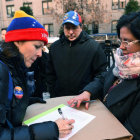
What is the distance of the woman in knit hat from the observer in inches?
37.7

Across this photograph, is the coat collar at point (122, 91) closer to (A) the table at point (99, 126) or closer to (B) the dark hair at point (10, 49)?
(A) the table at point (99, 126)

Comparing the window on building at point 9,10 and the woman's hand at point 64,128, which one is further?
the window on building at point 9,10

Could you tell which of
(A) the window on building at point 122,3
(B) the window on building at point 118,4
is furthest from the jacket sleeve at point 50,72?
(A) the window on building at point 122,3

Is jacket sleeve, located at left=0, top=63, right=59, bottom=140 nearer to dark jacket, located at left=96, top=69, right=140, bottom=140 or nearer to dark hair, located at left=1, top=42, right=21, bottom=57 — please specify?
dark hair, located at left=1, top=42, right=21, bottom=57

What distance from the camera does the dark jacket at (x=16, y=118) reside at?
3.07 ft

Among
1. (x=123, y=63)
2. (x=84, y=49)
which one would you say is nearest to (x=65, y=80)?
(x=84, y=49)

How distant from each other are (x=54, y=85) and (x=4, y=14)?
22920mm

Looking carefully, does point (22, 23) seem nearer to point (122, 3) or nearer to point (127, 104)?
point (127, 104)

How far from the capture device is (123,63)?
1.48 metres

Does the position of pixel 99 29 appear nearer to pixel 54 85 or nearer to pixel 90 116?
pixel 54 85

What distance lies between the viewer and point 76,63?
2.55 meters

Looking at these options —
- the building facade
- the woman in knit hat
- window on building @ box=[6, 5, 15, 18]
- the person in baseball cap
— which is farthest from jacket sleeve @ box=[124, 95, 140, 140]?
window on building @ box=[6, 5, 15, 18]

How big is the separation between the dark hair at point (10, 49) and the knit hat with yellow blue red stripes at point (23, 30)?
0.05m

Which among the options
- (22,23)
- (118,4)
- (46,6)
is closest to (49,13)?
(46,6)
